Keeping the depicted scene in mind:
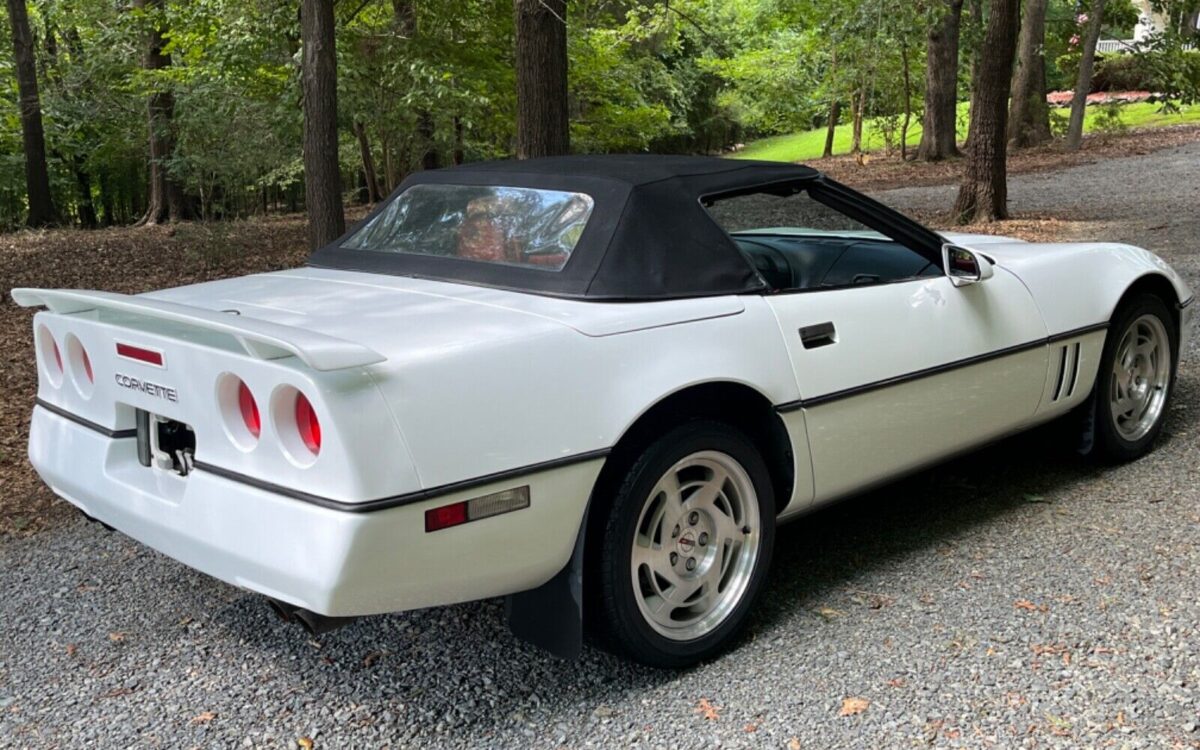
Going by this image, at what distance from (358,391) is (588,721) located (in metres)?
1.13

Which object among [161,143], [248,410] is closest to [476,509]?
[248,410]

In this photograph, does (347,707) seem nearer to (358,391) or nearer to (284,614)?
(284,614)

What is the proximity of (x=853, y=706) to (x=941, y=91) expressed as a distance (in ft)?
72.7

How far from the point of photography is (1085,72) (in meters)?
21.8

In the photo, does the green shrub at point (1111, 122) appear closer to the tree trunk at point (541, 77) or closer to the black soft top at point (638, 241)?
the tree trunk at point (541, 77)

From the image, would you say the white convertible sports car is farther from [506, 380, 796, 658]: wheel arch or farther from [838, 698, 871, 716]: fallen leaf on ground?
[838, 698, 871, 716]: fallen leaf on ground

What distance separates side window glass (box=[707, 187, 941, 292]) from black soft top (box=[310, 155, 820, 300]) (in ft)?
0.57

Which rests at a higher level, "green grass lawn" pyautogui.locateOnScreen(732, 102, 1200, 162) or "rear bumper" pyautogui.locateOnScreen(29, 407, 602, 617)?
"green grass lawn" pyautogui.locateOnScreen(732, 102, 1200, 162)

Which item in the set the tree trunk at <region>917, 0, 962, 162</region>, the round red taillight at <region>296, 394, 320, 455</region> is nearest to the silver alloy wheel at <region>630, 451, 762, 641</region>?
the round red taillight at <region>296, 394, 320, 455</region>

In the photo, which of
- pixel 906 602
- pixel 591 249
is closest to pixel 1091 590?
pixel 906 602

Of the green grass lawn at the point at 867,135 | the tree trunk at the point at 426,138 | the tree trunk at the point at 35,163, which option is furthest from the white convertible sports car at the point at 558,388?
the green grass lawn at the point at 867,135

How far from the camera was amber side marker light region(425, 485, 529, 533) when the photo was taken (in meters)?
2.61

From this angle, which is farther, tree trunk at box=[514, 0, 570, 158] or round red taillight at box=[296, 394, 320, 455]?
tree trunk at box=[514, 0, 570, 158]

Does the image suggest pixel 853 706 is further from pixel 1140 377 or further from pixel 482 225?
pixel 1140 377
